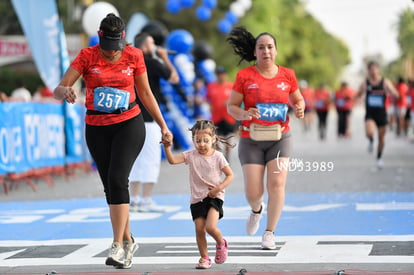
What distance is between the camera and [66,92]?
6852 mm

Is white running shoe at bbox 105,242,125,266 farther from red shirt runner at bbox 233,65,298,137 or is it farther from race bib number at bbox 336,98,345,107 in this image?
race bib number at bbox 336,98,345,107

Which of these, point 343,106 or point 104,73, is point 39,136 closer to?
point 104,73

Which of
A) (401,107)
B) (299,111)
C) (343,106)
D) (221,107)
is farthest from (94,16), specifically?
(401,107)

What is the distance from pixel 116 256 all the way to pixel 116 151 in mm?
786

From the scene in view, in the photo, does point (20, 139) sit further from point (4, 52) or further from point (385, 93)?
point (4, 52)

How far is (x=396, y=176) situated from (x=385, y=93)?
191cm

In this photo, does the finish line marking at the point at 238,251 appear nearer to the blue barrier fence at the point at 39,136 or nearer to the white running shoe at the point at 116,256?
the white running shoe at the point at 116,256

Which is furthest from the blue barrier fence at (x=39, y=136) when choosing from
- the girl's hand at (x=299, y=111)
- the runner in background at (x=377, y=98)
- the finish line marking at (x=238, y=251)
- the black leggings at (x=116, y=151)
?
the black leggings at (x=116, y=151)

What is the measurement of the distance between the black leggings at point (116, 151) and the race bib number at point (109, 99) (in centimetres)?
14

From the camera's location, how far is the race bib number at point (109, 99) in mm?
6984

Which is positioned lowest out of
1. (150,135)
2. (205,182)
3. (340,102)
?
(340,102)

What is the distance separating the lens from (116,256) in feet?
22.4

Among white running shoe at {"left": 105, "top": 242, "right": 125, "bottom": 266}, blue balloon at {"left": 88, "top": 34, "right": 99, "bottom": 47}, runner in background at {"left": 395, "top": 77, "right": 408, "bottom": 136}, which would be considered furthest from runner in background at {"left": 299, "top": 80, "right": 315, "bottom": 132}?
white running shoe at {"left": 105, "top": 242, "right": 125, "bottom": 266}

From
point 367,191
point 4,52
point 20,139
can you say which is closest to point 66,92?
point 367,191
